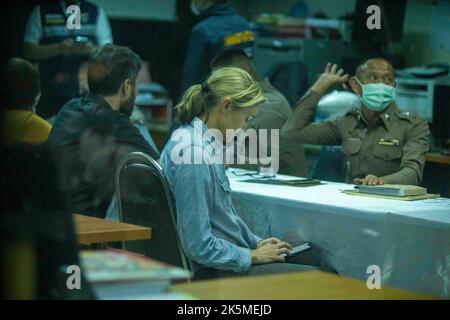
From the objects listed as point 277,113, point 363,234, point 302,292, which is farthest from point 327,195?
point 302,292

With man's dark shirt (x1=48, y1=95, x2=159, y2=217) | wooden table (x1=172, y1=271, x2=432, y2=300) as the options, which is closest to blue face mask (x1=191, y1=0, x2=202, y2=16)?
man's dark shirt (x1=48, y1=95, x2=159, y2=217)

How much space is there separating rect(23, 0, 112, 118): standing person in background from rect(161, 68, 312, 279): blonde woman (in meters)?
0.39

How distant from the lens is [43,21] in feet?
9.82

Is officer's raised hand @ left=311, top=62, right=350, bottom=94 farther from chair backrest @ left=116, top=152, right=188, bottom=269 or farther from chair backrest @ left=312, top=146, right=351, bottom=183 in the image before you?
chair backrest @ left=116, top=152, right=188, bottom=269

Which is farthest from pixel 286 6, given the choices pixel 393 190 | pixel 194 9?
pixel 393 190

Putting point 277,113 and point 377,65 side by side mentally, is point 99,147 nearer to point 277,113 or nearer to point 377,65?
point 277,113

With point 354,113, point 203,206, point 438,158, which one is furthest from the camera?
point 438,158

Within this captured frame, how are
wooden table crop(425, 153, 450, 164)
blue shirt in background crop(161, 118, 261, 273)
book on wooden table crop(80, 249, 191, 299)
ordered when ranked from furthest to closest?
wooden table crop(425, 153, 450, 164) → blue shirt in background crop(161, 118, 261, 273) → book on wooden table crop(80, 249, 191, 299)

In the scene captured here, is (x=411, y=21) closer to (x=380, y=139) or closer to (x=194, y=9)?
(x=380, y=139)

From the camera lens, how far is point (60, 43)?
3150mm

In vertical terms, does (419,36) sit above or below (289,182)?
above

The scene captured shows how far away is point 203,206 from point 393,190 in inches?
31.5

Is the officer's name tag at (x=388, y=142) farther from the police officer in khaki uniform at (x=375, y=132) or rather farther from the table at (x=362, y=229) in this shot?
the table at (x=362, y=229)

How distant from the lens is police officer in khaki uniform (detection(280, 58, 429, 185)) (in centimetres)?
393
